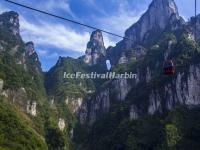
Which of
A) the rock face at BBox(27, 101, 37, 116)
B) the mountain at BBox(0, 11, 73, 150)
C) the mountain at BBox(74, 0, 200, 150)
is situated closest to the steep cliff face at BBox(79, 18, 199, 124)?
the mountain at BBox(74, 0, 200, 150)

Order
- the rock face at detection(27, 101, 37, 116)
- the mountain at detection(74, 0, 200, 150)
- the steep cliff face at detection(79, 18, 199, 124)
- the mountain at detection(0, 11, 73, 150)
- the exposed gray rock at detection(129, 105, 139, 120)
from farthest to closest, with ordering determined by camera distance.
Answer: the rock face at detection(27, 101, 37, 116)
the exposed gray rock at detection(129, 105, 139, 120)
the steep cliff face at detection(79, 18, 199, 124)
the mountain at detection(74, 0, 200, 150)
the mountain at detection(0, 11, 73, 150)

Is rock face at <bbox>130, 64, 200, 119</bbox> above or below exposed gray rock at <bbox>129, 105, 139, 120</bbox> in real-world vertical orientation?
above

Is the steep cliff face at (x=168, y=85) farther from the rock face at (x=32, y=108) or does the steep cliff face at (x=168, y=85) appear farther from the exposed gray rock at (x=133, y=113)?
the rock face at (x=32, y=108)

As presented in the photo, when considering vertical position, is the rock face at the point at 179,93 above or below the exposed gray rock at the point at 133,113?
above

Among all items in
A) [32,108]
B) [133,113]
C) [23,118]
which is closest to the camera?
[23,118]

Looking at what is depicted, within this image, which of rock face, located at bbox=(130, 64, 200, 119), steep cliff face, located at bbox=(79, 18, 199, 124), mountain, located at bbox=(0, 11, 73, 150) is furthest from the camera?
steep cliff face, located at bbox=(79, 18, 199, 124)

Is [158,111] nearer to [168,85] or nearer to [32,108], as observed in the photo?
[168,85]

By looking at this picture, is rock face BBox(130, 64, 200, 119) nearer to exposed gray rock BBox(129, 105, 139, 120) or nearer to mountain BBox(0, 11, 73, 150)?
exposed gray rock BBox(129, 105, 139, 120)

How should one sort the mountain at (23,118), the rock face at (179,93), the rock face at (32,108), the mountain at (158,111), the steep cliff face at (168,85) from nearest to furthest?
1. the mountain at (23,118)
2. the mountain at (158,111)
3. the rock face at (179,93)
4. the steep cliff face at (168,85)
5. the rock face at (32,108)

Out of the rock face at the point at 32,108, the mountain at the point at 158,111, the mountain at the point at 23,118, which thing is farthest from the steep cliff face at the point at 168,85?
the rock face at the point at 32,108

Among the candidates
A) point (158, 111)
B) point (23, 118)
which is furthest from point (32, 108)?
point (158, 111)

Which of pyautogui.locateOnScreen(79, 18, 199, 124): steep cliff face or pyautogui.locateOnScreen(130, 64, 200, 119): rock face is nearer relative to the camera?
pyautogui.locateOnScreen(130, 64, 200, 119): rock face

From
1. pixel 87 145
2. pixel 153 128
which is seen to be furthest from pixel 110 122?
pixel 153 128

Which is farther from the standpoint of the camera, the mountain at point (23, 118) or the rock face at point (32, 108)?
the rock face at point (32, 108)
